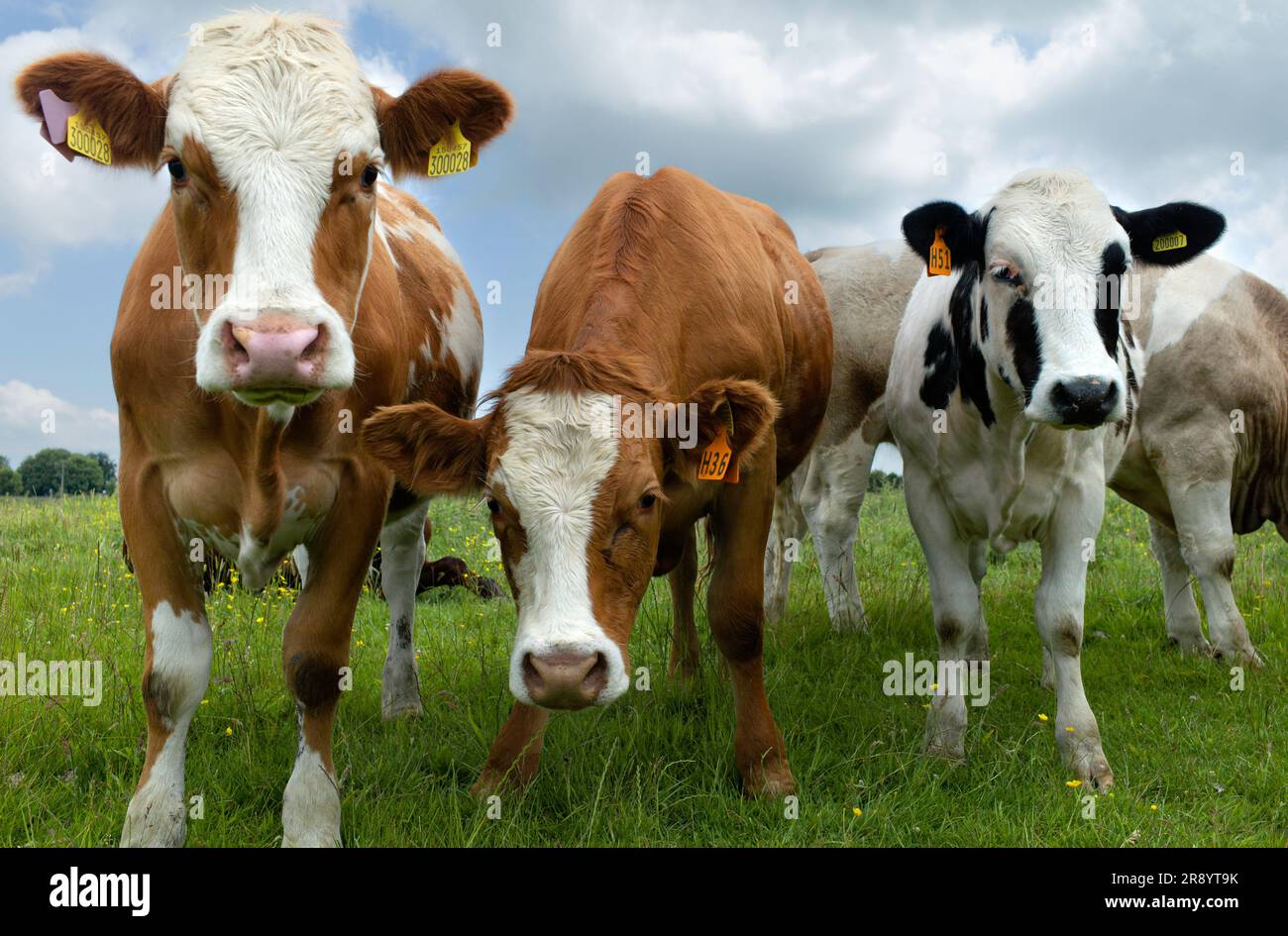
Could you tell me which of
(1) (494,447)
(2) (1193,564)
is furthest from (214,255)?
(2) (1193,564)

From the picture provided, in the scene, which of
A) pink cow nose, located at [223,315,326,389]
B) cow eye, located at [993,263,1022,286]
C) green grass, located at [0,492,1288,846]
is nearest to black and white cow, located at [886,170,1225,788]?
cow eye, located at [993,263,1022,286]

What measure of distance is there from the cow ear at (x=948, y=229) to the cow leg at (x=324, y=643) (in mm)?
2825

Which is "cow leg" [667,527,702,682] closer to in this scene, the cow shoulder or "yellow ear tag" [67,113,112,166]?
the cow shoulder

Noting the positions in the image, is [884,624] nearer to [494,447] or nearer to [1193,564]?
[1193,564]

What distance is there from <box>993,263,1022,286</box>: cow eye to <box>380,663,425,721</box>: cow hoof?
12.4ft

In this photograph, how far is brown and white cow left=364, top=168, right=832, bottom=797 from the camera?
3.65m

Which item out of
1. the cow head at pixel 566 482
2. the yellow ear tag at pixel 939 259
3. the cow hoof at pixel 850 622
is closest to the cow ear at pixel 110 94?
the cow head at pixel 566 482

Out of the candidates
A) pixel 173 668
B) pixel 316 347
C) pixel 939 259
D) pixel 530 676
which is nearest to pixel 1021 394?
pixel 939 259

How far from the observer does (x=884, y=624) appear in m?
7.71

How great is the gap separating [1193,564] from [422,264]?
18.0 ft

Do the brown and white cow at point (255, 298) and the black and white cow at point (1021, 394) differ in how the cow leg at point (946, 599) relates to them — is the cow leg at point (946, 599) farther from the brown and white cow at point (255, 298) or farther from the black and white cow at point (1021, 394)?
the brown and white cow at point (255, 298)

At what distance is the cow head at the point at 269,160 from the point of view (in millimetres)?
3141

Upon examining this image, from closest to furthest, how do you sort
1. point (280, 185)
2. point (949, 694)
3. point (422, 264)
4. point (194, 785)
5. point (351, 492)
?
point (280, 185) < point (351, 492) < point (194, 785) < point (949, 694) < point (422, 264)

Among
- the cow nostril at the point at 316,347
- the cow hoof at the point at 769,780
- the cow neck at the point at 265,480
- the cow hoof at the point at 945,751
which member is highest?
the cow nostril at the point at 316,347
